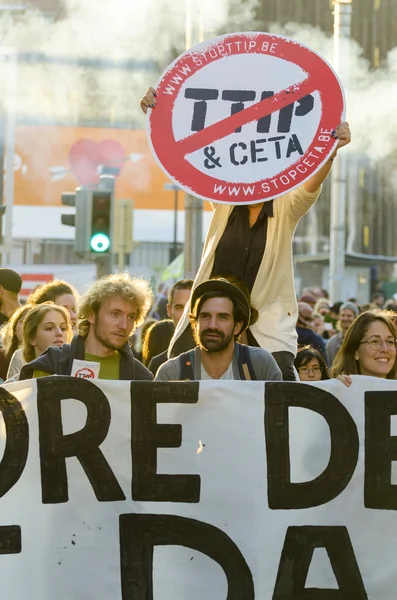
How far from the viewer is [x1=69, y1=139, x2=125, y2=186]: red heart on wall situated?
3691 centimetres

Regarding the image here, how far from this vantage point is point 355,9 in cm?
3800

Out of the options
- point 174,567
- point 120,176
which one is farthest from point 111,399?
point 120,176

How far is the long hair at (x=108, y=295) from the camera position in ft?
16.3

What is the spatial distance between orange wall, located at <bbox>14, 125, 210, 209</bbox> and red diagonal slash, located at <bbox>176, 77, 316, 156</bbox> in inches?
1272

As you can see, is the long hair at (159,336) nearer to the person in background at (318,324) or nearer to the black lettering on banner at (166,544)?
the black lettering on banner at (166,544)

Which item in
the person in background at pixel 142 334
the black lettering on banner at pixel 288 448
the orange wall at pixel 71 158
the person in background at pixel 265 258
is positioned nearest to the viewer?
the black lettering on banner at pixel 288 448

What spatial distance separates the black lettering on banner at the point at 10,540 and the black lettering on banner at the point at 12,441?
0.38 ft

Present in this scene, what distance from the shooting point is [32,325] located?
569cm

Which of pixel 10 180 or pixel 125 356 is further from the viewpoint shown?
pixel 10 180

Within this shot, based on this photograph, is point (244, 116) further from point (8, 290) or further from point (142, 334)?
point (142, 334)

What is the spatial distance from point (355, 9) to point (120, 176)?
7.85m

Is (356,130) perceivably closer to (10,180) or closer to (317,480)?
A: (10,180)

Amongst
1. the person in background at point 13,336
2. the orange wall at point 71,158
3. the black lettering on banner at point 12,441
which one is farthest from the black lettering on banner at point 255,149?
the orange wall at point 71,158

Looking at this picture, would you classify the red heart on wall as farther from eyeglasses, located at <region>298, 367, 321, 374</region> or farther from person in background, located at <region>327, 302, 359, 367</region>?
eyeglasses, located at <region>298, 367, 321, 374</region>
